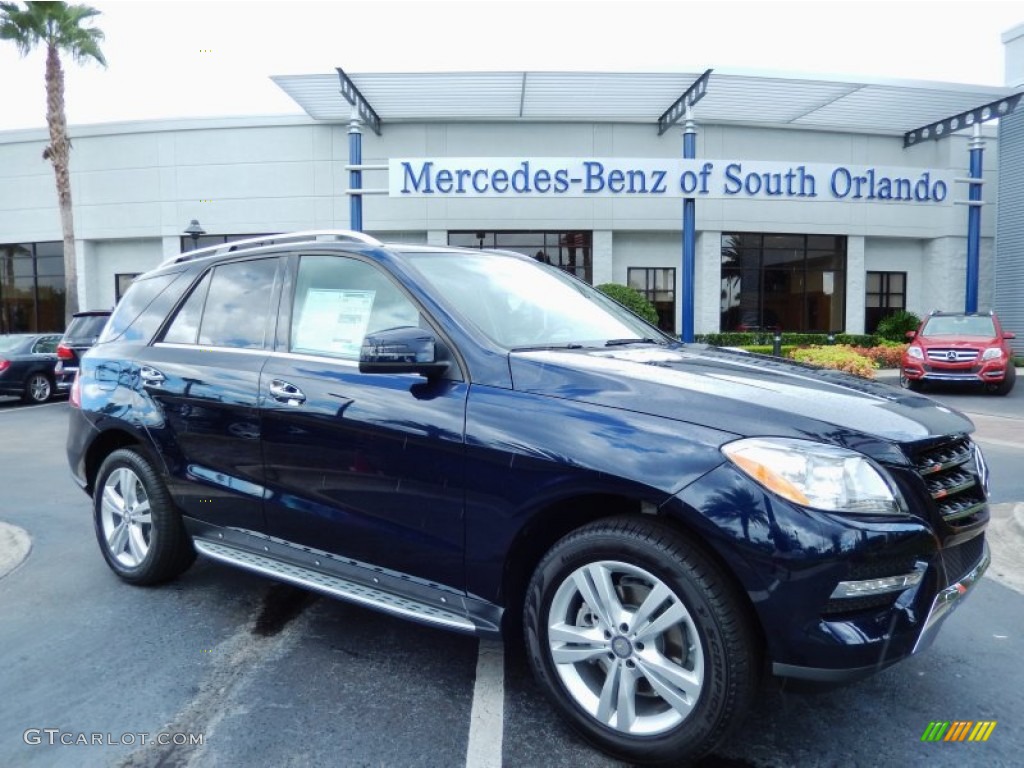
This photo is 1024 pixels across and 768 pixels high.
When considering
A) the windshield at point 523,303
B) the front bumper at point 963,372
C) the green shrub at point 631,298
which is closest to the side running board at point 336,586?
the windshield at point 523,303

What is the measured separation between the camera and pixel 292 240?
12.6ft

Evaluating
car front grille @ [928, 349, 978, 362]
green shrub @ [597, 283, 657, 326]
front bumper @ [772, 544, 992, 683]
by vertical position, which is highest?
green shrub @ [597, 283, 657, 326]

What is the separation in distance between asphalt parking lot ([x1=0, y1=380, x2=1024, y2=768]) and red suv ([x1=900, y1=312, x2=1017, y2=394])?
36.2 feet

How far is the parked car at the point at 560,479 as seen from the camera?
2145mm

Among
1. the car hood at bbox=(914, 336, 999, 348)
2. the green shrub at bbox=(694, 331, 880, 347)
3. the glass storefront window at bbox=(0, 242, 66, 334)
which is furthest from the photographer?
the glass storefront window at bbox=(0, 242, 66, 334)

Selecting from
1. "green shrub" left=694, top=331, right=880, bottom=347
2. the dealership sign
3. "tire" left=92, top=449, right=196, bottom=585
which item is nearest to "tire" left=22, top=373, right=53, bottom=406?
the dealership sign

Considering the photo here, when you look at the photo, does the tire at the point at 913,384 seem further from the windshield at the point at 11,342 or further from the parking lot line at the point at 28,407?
the windshield at the point at 11,342

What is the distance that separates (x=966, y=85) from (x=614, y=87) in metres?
9.73

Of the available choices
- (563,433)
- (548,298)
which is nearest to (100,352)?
(548,298)

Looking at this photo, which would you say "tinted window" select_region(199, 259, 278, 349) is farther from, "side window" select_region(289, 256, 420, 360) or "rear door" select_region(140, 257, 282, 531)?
"side window" select_region(289, 256, 420, 360)

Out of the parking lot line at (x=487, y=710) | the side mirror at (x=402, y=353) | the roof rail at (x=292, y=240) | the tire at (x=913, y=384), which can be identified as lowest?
the parking lot line at (x=487, y=710)

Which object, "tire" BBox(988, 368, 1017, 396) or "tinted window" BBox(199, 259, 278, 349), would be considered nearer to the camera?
"tinted window" BBox(199, 259, 278, 349)

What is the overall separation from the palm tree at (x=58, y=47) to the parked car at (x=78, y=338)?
8270 millimetres

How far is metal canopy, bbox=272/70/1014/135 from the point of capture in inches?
735
